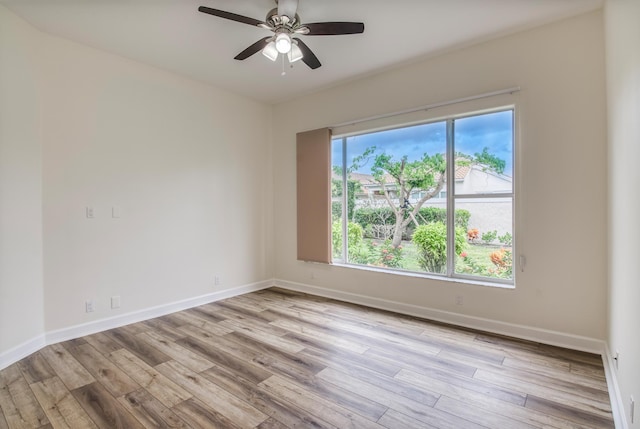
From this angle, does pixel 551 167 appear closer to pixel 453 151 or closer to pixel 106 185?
pixel 453 151

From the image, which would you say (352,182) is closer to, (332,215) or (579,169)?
(332,215)

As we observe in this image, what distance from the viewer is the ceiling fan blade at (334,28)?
230 cm

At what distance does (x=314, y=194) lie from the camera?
14.9 feet

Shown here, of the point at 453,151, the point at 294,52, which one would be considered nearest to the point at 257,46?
the point at 294,52

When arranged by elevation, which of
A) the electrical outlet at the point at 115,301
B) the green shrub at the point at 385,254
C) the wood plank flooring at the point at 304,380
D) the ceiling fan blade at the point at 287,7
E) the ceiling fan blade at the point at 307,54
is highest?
the ceiling fan blade at the point at 287,7

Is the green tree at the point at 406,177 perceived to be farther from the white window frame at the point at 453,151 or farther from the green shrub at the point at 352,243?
the green shrub at the point at 352,243

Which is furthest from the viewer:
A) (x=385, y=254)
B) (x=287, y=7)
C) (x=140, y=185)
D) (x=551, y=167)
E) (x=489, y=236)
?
(x=385, y=254)

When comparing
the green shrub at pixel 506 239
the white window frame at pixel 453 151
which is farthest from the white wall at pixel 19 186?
the green shrub at pixel 506 239

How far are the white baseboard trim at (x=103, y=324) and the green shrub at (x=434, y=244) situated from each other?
267 cm

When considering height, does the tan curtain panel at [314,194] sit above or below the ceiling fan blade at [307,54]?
below

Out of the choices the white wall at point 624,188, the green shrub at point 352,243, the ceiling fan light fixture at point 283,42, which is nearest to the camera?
the white wall at point 624,188

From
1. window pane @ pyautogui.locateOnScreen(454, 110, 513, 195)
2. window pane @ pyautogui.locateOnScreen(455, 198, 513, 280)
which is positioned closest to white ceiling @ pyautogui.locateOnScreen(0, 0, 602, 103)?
window pane @ pyautogui.locateOnScreen(454, 110, 513, 195)

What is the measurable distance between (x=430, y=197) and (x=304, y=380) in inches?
97.0

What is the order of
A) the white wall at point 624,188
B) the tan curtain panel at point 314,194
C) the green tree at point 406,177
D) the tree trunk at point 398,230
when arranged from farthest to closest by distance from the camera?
1. the tan curtain panel at point 314,194
2. the tree trunk at point 398,230
3. the green tree at point 406,177
4. the white wall at point 624,188
